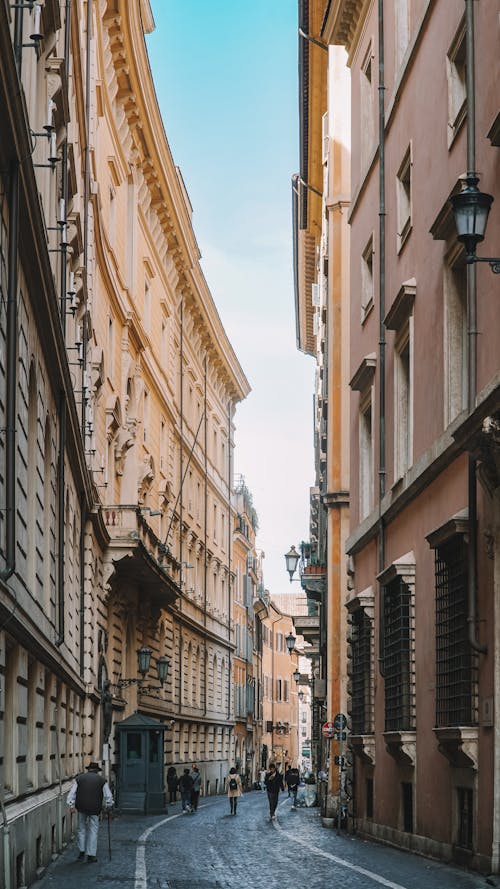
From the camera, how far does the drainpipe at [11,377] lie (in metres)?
14.0

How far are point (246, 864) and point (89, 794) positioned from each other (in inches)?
112

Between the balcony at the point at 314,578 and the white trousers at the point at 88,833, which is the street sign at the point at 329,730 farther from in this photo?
the white trousers at the point at 88,833

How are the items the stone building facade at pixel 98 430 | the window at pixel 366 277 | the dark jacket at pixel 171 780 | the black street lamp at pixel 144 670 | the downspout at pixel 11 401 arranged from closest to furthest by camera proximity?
1. the downspout at pixel 11 401
2. the stone building facade at pixel 98 430
3. the window at pixel 366 277
4. the black street lamp at pixel 144 670
5. the dark jacket at pixel 171 780

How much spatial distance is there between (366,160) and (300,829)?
45.9 ft

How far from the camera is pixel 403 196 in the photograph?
2423 cm

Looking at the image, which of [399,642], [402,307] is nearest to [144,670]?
[399,642]

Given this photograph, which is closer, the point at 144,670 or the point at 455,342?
the point at 455,342

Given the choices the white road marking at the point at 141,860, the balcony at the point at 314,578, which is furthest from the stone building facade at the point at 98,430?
the balcony at the point at 314,578

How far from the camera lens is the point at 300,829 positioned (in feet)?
107

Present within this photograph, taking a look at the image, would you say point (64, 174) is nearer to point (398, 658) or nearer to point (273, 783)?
point (398, 658)

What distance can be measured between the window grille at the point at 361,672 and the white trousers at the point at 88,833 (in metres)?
5.56

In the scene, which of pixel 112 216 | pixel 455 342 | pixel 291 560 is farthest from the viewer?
pixel 291 560

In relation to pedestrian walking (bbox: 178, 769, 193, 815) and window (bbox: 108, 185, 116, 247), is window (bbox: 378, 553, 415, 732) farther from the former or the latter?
pedestrian walking (bbox: 178, 769, 193, 815)

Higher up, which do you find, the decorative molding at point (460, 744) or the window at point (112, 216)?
the window at point (112, 216)
